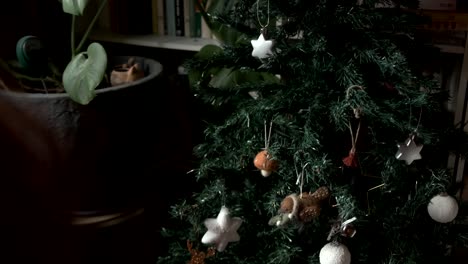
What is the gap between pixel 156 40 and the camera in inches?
56.3

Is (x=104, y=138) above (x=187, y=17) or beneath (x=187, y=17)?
beneath

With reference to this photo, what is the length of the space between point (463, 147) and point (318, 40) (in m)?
0.31

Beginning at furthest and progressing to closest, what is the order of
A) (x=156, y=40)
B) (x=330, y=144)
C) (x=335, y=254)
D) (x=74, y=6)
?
(x=156, y=40)
(x=74, y=6)
(x=330, y=144)
(x=335, y=254)

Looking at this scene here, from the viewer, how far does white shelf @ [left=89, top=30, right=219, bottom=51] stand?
1386 mm

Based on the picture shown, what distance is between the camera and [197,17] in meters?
1.45

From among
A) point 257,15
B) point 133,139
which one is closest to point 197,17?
point 133,139

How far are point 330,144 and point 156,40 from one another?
0.73 meters

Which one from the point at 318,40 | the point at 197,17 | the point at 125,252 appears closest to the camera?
the point at 318,40

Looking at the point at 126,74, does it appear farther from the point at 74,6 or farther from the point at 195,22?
the point at 195,22

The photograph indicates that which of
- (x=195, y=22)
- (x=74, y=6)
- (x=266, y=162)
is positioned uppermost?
(x=74, y=6)

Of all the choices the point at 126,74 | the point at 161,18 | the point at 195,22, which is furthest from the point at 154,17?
the point at 126,74

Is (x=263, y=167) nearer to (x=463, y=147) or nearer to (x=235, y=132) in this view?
(x=235, y=132)

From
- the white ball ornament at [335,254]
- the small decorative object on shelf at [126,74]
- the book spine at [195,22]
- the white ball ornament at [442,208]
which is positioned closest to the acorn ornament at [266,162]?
the white ball ornament at [335,254]

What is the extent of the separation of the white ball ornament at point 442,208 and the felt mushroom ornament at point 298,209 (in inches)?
7.2
